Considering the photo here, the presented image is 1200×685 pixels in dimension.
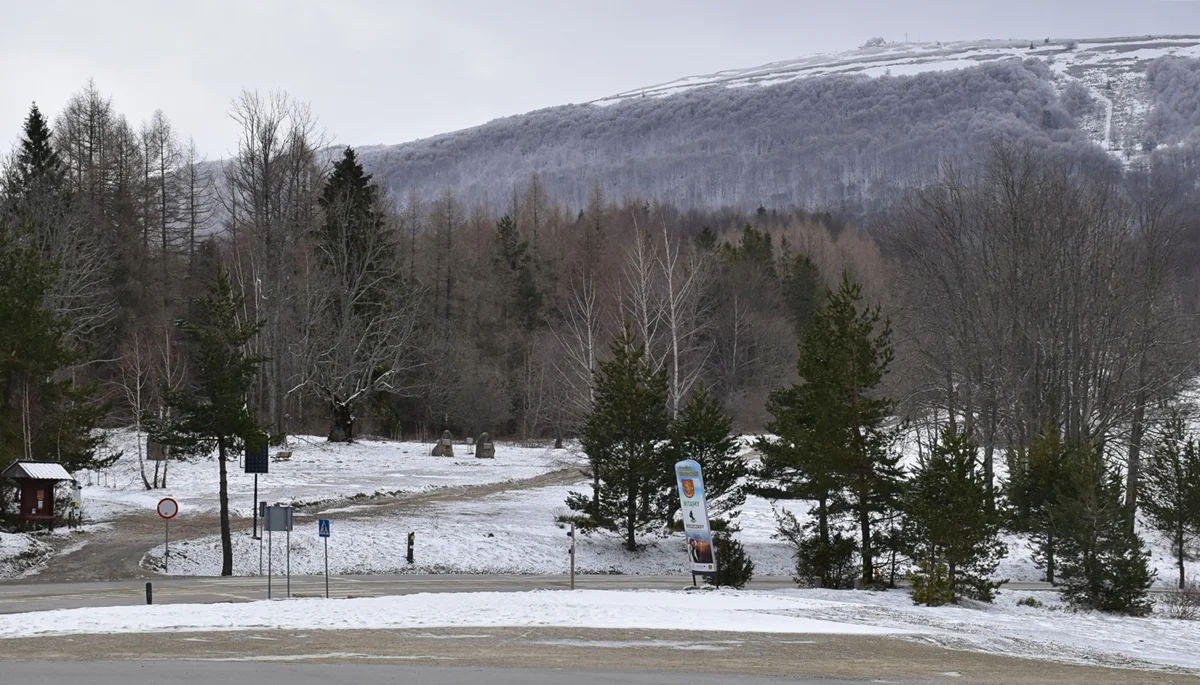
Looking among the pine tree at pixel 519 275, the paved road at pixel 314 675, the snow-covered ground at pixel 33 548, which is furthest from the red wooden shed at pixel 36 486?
the pine tree at pixel 519 275

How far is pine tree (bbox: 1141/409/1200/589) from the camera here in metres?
38.9

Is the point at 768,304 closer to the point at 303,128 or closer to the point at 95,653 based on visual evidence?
the point at 303,128

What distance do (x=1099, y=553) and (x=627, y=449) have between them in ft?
56.6

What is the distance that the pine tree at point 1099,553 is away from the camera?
93.8 ft

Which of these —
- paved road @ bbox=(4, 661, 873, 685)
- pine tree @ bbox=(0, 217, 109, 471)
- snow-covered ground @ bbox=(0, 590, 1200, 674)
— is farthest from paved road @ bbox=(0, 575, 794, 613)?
paved road @ bbox=(4, 661, 873, 685)

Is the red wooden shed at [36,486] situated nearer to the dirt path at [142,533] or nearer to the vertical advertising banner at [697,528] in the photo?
the dirt path at [142,533]

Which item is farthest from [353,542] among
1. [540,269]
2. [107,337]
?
[540,269]

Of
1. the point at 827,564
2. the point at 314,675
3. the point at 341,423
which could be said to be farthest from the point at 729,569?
the point at 341,423

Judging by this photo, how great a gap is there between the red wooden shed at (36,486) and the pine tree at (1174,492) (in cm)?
3630

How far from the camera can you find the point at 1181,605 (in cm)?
3041

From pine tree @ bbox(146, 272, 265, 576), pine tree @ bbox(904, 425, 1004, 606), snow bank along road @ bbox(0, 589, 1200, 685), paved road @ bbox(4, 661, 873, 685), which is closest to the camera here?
paved road @ bbox(4, 661, 873, 685)

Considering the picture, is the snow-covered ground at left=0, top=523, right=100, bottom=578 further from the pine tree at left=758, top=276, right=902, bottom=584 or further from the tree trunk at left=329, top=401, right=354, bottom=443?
the tree trunk at left=329, top=401, right=354, bottom=443

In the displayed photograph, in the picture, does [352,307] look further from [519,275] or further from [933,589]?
[933,589]

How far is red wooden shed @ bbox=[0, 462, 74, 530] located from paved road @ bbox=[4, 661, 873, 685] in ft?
78.0
